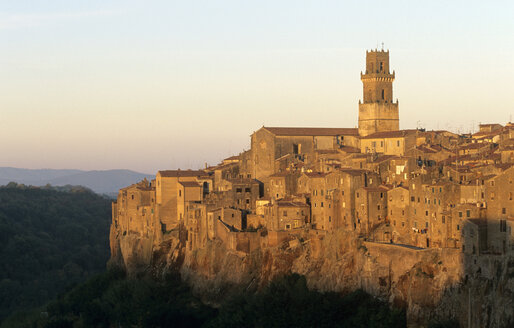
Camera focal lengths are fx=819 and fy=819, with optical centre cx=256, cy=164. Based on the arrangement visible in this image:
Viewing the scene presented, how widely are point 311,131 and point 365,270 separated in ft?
88.3

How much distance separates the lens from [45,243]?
374 ft

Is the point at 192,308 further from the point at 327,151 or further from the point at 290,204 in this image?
the point at 327,151

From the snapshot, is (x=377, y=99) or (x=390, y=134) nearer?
(x=390, y=134)

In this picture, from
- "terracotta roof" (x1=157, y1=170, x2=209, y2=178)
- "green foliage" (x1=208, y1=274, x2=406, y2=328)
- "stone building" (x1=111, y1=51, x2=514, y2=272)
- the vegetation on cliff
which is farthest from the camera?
"terracotta roof" (x1=157, y1=170, x2=209, y2=178)

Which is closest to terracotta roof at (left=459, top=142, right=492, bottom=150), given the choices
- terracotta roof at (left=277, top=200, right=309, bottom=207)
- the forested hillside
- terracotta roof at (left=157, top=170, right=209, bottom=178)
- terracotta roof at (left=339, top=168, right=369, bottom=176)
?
terracotta roof at (left=339, top=168, right=369, bottom=176)

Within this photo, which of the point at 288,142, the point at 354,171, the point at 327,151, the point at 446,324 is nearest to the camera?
the point at 446,324

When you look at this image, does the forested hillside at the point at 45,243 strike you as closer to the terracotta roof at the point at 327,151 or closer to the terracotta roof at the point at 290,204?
the terracotta roof at the point at 327,151

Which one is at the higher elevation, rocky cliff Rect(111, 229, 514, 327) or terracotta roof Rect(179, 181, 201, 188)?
terracotta roof Rect(179, 181, 201, 188)

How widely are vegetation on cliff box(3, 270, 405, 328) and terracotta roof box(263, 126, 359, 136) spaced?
1659 cm

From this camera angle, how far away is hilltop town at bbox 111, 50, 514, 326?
47.2 metres

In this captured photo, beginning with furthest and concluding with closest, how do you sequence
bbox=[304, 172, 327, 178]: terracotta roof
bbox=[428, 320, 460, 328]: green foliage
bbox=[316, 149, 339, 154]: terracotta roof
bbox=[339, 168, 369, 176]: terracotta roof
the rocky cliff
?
1. bbox=[316, 149, 339, 154]: terracotta roof
2. bbox=[304, 172, 327, 178]: terracotta roof
3. bbox=[339, 168, 369, 176]: terracotta roof
4. bbox=[428, 320, 460, 328]: green foliage
5. the rocky cliff

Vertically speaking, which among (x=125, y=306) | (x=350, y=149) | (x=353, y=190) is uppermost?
(x=350, y=149)

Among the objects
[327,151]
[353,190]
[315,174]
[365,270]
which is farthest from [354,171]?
[327,151]

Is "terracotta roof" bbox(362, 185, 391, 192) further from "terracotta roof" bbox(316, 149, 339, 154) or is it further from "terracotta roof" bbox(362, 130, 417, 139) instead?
"terracotta roof" bbox(316, 149, 339, 154)
